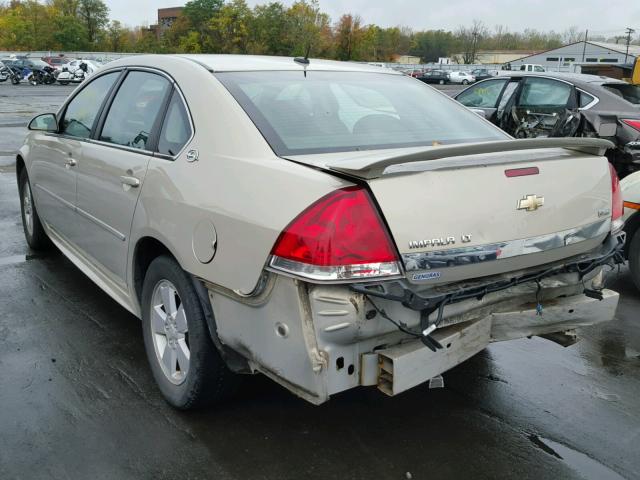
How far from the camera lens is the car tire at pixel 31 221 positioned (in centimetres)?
574

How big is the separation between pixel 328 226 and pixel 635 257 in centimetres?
384

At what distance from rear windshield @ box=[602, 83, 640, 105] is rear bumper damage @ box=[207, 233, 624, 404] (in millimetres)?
6654

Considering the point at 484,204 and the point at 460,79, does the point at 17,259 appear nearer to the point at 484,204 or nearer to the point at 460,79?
the point at 484,204

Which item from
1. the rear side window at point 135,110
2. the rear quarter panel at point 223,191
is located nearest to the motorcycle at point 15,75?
the rear side window at point 135,110

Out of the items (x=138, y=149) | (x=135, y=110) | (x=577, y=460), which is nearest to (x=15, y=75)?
(x=135, y=110)

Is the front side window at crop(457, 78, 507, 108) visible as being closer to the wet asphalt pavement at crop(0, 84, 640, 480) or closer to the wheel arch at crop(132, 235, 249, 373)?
the wet asphalt pavement at crop(0, 84, 640, 480)

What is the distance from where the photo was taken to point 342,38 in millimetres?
99812

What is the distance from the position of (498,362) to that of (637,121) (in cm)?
511

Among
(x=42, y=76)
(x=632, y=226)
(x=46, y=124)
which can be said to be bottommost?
(x=632, y=226)

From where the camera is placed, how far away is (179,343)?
3170 mm

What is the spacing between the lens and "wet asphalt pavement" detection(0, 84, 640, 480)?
2832mm

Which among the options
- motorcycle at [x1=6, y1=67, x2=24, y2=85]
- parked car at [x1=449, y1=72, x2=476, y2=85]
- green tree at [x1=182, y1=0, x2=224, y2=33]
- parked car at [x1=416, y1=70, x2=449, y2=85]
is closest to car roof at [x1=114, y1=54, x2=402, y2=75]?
motorcycle at [x1=6, y1=67, x2=24, y2=85]

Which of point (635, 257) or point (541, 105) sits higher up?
point (541, 105)

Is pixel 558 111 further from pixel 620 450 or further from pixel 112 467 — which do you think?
pixel 112 467
